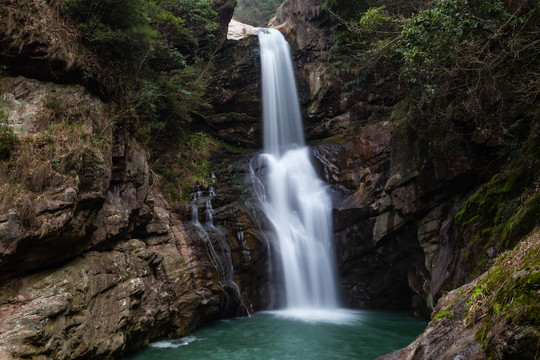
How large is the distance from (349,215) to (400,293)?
346 centimetres

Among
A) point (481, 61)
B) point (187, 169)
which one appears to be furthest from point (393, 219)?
point (187, 169)

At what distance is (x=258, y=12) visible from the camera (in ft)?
112

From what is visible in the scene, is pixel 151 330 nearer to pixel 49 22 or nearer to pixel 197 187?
pixel 197 187

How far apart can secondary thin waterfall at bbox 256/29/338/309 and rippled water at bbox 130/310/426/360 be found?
155 cm

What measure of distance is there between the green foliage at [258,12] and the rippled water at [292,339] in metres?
29.6

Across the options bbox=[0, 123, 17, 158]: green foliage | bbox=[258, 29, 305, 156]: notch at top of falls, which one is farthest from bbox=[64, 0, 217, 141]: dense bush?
bbox=[258, 29, 305, 156]: notch at top of falls

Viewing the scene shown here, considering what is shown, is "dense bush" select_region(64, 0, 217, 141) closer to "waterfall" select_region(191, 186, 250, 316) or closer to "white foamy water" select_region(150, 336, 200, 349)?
"waterfall" select_region(191, 186, 250, 316)

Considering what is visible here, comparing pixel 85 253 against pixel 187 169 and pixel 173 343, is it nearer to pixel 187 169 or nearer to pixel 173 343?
pixel 173 343

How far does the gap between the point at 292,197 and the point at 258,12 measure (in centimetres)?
2658

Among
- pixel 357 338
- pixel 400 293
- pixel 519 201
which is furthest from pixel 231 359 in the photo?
pixel 400 293

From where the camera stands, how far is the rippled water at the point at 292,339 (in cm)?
771

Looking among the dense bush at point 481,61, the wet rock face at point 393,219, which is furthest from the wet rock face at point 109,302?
the dense bush at point 481,61

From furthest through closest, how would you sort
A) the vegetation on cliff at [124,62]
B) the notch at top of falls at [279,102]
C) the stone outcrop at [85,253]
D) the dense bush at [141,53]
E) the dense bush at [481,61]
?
1. the notch at top of falls at [279,102]
2. the dense bush at [141,53]
3. the vegetation on cliff at [124,62]
4. the dense bush at [481,61]
5. the stone outcrop at [85,253]

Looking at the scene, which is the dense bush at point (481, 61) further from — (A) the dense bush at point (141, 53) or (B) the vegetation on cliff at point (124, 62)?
(B) the vegetation on cliff at point (124, 62)
